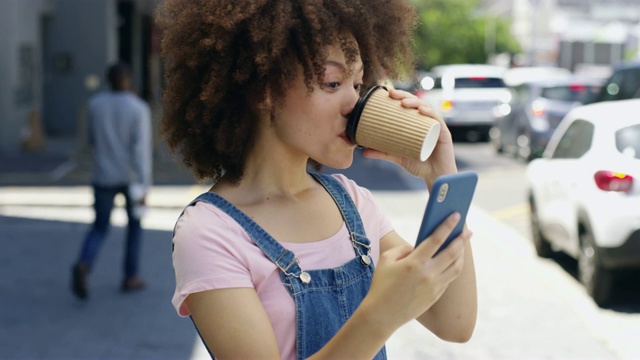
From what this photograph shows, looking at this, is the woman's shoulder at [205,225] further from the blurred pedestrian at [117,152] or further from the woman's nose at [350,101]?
the blurred pedestrian at [117,152]

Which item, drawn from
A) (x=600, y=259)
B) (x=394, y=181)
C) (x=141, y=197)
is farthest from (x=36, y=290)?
(x=394, y=181)

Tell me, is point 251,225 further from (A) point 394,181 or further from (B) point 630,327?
(A) point 394,181

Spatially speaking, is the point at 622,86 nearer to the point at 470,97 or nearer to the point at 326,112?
the point at 326,112

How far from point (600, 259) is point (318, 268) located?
236 inches

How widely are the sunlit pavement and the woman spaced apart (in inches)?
167

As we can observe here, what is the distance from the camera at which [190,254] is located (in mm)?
1883

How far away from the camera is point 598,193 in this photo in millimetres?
7656

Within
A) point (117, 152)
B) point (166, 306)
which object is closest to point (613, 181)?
point (166, 306)

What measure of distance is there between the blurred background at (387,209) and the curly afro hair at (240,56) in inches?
7.6

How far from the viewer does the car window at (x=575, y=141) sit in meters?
8.41

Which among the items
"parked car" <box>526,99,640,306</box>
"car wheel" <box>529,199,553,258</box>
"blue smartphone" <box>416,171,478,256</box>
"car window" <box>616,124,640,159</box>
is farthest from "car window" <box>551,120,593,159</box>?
"blue smartphone" <box>416,171,478,256</box>

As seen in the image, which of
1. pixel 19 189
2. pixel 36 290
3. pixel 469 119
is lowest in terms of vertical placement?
pixel 469 119

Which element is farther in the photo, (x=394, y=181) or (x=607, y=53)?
(x=607, y=53)

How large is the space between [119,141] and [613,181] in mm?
3570
